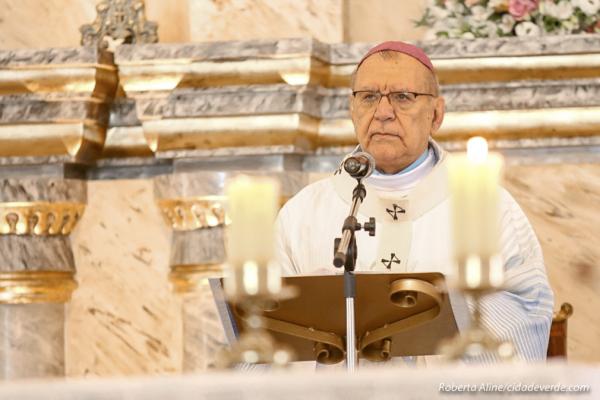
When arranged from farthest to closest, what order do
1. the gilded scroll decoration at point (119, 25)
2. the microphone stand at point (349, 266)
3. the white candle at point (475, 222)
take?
the gilded scroll decoration at point (119, 25), the microphone stand at point (349, 266), the white candle at point (475, 222)

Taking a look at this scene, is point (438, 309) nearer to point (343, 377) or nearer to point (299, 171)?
point (343, 377)

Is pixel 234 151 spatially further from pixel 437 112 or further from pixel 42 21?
pixel 42 21

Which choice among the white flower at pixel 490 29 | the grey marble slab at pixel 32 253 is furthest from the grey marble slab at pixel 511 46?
the grey marble slab at pixel 32 253

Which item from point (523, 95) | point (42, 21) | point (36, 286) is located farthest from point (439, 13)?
point (36, 286)

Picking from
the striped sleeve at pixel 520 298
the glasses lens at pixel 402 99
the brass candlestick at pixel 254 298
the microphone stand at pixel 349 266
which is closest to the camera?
the brass candlestick at pixel 254 298

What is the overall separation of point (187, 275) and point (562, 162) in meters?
1.70

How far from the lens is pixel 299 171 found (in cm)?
634

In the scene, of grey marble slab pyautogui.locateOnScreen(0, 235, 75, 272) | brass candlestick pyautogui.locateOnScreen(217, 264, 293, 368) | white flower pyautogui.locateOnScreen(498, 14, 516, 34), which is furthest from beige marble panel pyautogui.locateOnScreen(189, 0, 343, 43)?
brass candlestick pyautogui.locateOnScreen(217, 264, 293, 368)

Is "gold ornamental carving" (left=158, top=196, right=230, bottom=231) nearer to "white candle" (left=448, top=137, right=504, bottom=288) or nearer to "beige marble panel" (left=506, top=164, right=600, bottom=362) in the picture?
"beige marble panel" (left=506, top=164, right=600, bottom=362)

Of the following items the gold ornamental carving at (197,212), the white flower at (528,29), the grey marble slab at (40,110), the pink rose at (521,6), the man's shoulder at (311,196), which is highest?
the pink rose at (521,6)

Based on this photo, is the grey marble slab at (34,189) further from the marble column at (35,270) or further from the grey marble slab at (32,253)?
the grey marble slab at (32,253)

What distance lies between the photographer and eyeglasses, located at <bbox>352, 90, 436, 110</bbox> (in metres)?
4.95

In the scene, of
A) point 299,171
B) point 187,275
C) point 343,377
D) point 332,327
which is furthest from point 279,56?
point 343,377

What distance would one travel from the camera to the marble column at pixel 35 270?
6406mm
